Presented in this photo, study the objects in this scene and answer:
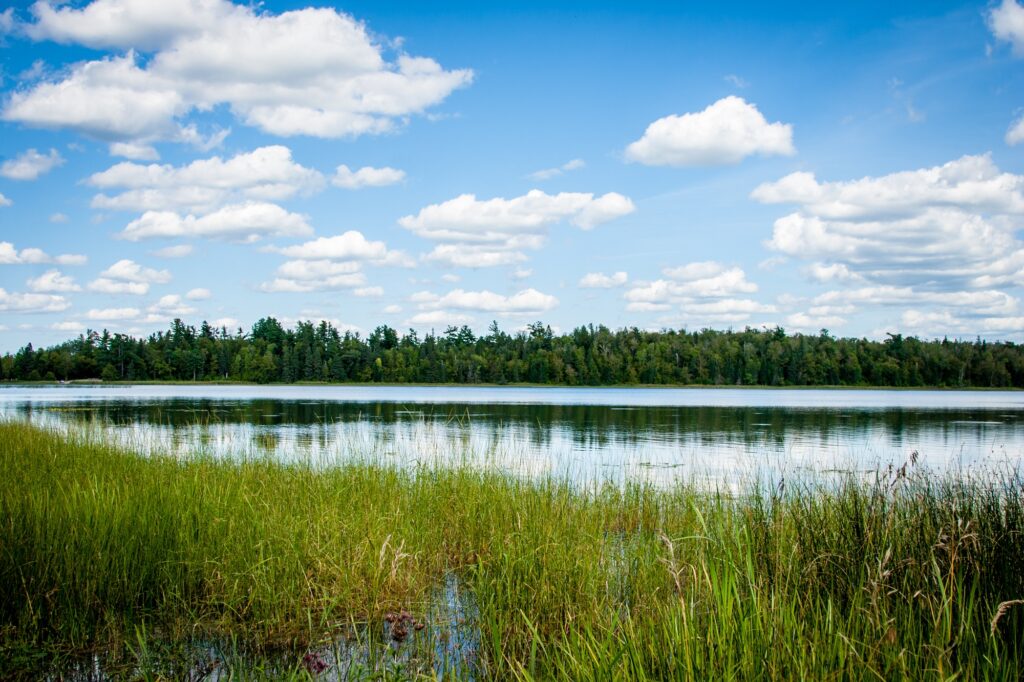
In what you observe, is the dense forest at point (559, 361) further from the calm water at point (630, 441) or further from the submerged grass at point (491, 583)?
the submerged grass at point (491, 583)

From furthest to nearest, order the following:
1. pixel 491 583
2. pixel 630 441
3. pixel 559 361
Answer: pixel 559 361 < pixel 630 441 < pixel 491 583

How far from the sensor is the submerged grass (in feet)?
13.3

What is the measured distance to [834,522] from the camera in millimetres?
6703

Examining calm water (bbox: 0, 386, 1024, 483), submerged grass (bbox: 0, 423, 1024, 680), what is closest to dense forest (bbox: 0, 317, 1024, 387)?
calm water (bbox: 0, 386, 1024, 483)

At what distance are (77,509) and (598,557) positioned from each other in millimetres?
4879

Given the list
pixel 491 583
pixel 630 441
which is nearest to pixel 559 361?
pixel 630 441

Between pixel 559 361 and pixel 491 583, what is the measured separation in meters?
132

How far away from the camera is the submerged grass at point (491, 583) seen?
4047 mm

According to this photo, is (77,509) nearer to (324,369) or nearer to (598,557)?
(598,557)

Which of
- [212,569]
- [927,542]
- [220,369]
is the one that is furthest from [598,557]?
[220,369]

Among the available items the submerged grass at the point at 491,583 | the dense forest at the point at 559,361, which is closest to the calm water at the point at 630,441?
the submerged grass at the point at 491,583

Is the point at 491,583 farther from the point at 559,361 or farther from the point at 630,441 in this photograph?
the point at 559,361

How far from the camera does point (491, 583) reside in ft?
18.6

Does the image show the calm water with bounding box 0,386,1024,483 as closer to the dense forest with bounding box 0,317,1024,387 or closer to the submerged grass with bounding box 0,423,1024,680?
the submerged grass with bounding box 0,423,1024,680
